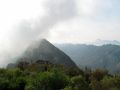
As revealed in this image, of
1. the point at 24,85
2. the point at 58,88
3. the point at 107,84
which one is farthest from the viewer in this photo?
the point at 107,84

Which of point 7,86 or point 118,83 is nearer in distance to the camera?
point 7,86

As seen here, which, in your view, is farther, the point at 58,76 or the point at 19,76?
the point at 19,76

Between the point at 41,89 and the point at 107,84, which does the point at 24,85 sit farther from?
the point at 107,84

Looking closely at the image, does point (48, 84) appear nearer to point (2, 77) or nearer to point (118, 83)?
point (2, 77)

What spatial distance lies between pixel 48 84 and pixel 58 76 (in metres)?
9.33

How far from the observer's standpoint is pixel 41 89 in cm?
12675

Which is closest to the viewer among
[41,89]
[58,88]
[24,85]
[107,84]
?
[41,89]

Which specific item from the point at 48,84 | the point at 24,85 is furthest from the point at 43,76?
the point at 24,85

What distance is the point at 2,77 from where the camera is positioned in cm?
14862

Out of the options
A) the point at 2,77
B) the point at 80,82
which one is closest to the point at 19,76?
the point at 2,77

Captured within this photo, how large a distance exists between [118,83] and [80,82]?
1383 inches

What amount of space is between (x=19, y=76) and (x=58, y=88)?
25.9 meters

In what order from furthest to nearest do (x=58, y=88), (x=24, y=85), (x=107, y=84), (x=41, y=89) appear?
(x=107, y=84) < (x=24, y=85) < (x=58, y=88) < (x=41, y=89)

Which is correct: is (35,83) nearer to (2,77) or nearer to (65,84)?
(65,84)
